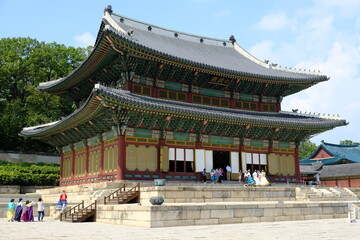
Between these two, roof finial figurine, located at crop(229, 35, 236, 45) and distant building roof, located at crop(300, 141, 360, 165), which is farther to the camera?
distant building roof, located at crop(300, 141, 360, 165)

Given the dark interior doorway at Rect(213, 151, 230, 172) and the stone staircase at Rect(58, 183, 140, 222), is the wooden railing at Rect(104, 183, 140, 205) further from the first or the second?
the dark interior doorway at Rect(213, 151, 230, 172)

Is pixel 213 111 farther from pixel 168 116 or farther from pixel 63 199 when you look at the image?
pixel 63 199

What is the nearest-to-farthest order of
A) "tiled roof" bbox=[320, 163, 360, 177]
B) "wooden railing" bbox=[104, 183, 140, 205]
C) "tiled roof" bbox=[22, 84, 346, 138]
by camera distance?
1. "wooden railing" bbox=[104, 183, 140, 205]
2. "tiled roof" bbox=[22, 84, 346, 138]
3. "tiled roof" bbox=[320, 163, 360, 177]

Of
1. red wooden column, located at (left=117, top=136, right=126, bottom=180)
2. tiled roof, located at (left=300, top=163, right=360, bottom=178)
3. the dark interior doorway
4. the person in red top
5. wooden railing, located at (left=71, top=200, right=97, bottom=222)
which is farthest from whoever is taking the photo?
tiled roof, located at (left=300, top=163, right=360, bottom=178)

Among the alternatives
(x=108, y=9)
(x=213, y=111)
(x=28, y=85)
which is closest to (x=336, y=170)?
(x=213, y=111)

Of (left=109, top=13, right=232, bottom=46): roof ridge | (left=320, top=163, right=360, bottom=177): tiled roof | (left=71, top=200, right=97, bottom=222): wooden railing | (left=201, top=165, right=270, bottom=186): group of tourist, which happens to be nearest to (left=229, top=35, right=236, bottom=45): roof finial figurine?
(left=109, top=13, right=232, bottom=46): roof ridge

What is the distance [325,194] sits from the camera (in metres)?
26.9

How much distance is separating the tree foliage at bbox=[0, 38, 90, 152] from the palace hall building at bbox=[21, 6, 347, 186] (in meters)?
13.6

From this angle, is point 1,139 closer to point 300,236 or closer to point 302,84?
point 302,84

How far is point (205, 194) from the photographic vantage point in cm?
2148

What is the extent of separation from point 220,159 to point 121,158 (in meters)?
9.71

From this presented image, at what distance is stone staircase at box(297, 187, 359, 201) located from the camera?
25547 mm

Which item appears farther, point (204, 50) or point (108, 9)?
point (204, 50)

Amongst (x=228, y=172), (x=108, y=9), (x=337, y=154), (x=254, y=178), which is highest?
(x=108, y=9)
